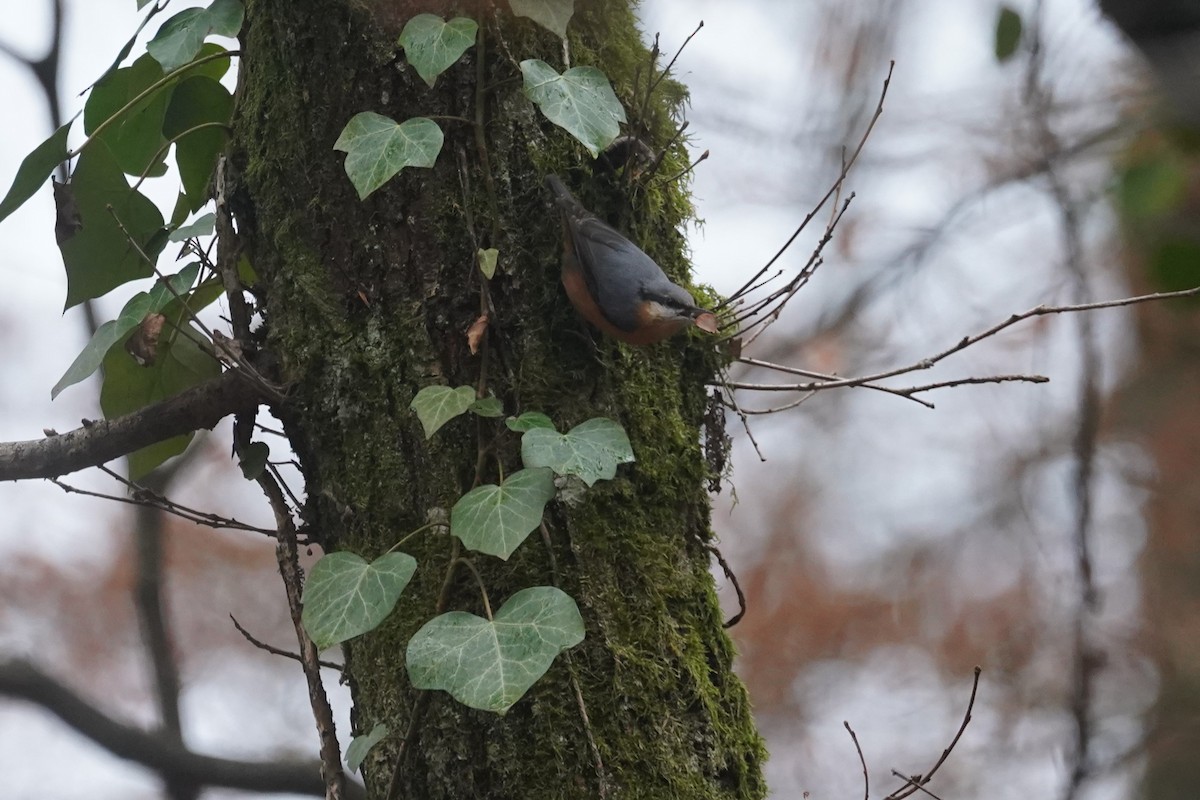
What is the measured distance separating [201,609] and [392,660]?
296 cm

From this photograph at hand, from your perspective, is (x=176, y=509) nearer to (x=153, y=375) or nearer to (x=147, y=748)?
(x=153, y=375)

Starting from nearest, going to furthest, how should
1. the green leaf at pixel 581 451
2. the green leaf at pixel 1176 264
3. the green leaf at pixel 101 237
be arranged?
the green leaf at pixel 1176 264, the green leaf at pixel 581 451, the green leaf at pixel 101 237

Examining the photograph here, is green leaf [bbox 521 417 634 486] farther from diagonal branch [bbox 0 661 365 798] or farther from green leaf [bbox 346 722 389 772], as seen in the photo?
diagonal branch [bbox 0 661 365 798]

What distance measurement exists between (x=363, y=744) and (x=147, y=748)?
1.69 meters

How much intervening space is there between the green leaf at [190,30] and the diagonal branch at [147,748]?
1.84 meters

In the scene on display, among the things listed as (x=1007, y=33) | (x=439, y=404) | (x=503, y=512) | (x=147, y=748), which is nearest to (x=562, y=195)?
(x=439, y=404)

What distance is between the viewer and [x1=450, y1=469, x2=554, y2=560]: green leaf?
1.16m

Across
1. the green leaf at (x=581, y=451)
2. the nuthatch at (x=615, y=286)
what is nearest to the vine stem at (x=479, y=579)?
the green leaf at (x=581, y=451)

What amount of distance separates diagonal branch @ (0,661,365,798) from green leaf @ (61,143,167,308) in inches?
58.5

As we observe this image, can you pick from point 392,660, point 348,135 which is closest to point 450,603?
point 392,660

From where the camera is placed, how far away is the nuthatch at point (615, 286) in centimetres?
132

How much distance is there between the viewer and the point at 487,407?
1.28 metres

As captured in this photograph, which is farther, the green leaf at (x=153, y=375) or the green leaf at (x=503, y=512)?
the green leaf at (x=153, y=375)

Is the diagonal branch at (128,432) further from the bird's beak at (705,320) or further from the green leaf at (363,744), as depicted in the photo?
the bird's beak at (705,320)
